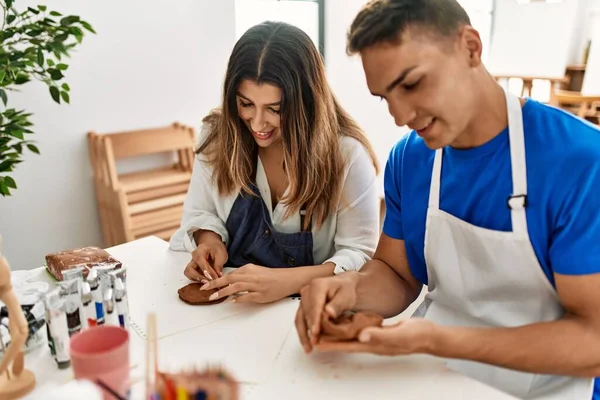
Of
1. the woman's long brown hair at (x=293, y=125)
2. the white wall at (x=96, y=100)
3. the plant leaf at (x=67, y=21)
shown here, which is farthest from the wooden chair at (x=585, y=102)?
the plant leaf at (x=67, y=21)

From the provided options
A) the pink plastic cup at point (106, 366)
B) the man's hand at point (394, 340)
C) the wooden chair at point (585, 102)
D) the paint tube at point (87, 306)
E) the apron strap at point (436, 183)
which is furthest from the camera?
the wooden chair at point (585, 102)

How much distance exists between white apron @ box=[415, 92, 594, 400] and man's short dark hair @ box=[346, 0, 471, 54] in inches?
9.2

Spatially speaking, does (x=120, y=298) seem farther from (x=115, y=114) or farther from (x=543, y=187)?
(x=115, y=114)

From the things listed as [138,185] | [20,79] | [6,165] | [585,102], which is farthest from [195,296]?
[585,102]

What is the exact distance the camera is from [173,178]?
290 centimetres

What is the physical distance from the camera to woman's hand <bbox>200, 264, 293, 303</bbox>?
125 cm

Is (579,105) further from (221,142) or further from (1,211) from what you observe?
(1,211)

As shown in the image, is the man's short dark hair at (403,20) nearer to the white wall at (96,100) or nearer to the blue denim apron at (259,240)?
the blue denim apron at (259,240)

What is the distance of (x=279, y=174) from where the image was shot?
1.65 meters

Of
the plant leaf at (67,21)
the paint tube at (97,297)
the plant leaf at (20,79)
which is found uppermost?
the plant leaf at (67,21)

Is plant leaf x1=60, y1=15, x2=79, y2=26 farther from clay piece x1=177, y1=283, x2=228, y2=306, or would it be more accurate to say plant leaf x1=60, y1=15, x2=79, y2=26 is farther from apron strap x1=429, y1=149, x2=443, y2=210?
apron strap x1=429, y1=149, x2=443, y2=210

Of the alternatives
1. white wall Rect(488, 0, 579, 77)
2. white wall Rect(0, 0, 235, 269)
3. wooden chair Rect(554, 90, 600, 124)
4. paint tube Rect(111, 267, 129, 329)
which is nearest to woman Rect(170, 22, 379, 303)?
paint tube Rect(111, 267, 129, 329)

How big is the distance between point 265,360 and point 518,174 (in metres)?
0.64

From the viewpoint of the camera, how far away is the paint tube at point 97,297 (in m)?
1.04
